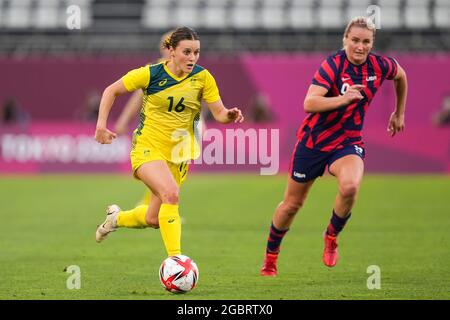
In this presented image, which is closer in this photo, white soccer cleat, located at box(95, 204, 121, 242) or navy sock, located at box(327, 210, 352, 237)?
navy sock, located at box(327, 210, 352, 237)

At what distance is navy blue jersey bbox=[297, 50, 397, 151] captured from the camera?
28.8 ft

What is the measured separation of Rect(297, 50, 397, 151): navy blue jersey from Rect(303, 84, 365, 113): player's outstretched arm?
0.56 ft

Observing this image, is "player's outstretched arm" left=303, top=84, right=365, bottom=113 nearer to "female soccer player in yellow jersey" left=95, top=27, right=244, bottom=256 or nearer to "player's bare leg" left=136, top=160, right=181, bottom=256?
"female soccer player in yellow jersey" left=95, top=27, right=244, bottom=256

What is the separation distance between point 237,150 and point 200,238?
447 inches

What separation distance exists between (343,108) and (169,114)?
156cm

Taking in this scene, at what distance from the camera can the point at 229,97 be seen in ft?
97.1

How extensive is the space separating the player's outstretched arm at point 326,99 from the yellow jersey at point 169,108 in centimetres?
91

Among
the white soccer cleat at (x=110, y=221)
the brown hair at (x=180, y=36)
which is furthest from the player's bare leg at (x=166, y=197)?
the white soccer cleat at (x=110, y=221)

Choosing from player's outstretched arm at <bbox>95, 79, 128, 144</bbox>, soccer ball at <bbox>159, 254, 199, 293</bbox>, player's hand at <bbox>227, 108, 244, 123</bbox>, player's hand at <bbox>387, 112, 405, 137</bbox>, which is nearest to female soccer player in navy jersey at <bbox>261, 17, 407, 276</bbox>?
player's hand at <bbox>387, 112, 405, 137</bbox>

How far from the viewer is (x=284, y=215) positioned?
9141 mm

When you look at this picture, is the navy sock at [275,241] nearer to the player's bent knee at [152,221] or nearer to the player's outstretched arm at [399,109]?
the player's bent knee at [152,221]

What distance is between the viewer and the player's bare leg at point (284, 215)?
355 inches

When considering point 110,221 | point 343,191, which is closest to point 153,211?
point 110,221
